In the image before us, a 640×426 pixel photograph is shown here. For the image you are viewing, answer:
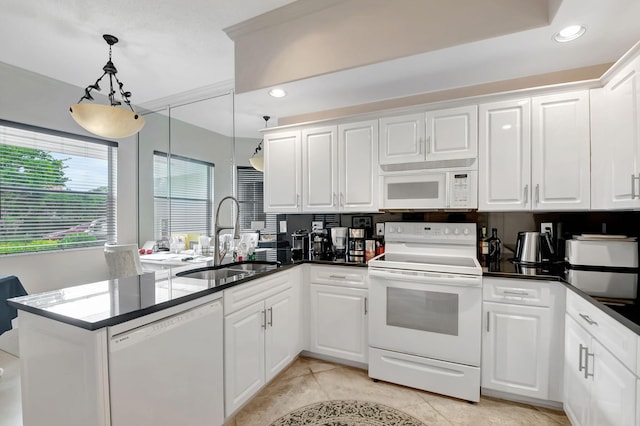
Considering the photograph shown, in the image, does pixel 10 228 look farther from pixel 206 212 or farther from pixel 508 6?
pixel 508 6

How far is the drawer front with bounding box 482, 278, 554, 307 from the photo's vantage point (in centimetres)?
192

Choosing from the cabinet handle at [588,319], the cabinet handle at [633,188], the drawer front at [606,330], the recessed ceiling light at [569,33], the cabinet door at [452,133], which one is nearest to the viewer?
the drawer front at [606,330]

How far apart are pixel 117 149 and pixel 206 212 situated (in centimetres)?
145

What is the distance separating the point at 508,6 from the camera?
1.76m

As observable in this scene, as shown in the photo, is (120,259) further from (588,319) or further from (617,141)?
(617,141)

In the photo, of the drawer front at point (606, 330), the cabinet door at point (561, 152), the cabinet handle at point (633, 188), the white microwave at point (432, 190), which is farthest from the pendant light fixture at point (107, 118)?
the cabinet handle at point (633, 188)

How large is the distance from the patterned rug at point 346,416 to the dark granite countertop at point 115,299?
975mm

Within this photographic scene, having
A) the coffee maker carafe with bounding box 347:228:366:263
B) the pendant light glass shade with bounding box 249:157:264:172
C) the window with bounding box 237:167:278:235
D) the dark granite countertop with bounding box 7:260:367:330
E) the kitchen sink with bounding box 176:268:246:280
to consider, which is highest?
the pendant light glass shade with bounding box 249:157:264:172

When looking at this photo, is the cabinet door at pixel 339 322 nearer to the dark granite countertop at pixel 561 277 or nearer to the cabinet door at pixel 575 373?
the dark granite countertop at pixel 561 277

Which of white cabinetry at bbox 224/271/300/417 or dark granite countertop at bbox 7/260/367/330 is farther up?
dark granite countertop at bbox 7/260/367/330

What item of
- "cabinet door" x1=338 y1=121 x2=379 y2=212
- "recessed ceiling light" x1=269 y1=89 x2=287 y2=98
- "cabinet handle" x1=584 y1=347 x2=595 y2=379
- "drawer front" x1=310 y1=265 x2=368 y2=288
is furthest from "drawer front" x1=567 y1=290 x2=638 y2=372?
"recessed ceiling light" x1=269 y1=89 x2=287 y2=98

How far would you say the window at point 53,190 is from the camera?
2.99 metres

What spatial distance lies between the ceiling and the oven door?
1531 mm

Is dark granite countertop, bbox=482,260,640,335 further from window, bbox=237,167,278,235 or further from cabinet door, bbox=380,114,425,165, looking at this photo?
window, bbox=237,167,278,235
